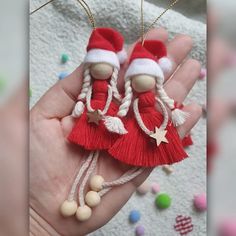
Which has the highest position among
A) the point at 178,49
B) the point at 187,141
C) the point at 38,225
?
the point at 178,49

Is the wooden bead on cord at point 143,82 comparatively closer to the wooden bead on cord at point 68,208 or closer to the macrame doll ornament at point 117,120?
the macrame doll ornament at point 117,120

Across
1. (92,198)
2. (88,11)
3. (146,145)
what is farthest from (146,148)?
(88,11)

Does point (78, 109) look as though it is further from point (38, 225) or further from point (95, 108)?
point (38, 225)

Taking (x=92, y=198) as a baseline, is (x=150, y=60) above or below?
above

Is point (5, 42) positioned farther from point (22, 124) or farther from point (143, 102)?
point (143, 102)

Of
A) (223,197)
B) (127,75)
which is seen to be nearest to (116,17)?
(127,75)

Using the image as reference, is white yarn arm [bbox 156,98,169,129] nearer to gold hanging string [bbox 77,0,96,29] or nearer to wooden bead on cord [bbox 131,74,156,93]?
wooden bead on cord [bbox 131,74,156,93]

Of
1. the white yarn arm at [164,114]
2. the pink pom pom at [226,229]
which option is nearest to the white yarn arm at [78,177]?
the white yarn arm at [164,114]
